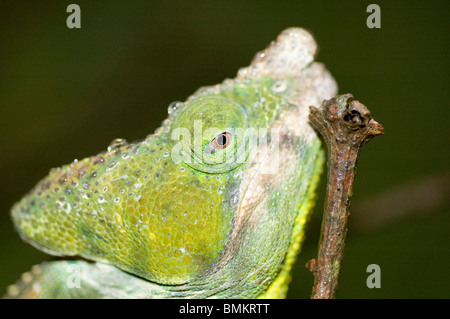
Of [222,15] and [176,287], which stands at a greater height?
[222,15]

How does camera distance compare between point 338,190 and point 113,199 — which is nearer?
point 338,190

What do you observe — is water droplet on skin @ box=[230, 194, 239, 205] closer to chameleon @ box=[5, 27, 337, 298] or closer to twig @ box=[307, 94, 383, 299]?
chameleon @ box=[5, 27, 337, 298]

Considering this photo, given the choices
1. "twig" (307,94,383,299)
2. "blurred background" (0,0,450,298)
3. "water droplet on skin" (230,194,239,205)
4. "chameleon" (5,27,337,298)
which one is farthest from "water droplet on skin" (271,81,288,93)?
"blurred background" (0,0,450,298)

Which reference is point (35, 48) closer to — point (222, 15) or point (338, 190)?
point (222, 15)

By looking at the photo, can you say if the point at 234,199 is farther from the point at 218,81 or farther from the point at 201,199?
the point at 218,81

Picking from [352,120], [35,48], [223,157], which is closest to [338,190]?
[352,120]

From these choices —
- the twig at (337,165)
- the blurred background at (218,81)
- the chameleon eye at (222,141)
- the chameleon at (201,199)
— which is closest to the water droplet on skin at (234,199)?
the chameleon at (201,199)

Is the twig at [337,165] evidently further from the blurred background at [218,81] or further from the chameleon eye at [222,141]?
the blurred background at [218,81]
